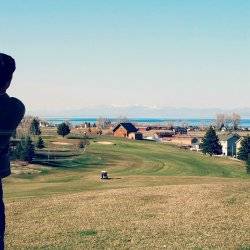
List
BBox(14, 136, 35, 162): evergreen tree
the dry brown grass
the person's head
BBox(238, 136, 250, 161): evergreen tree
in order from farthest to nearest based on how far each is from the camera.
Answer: BBox(238, 136, 250, 161): evergreen tree < BBox(14, 136, 35, 162): evergreen tree < the dry brown grass < the person's head

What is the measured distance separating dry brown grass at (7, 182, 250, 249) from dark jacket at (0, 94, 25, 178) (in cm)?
1101

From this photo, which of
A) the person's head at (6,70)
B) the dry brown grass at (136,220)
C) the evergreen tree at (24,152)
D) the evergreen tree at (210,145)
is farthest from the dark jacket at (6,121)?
the evergreen tree at (210,145)

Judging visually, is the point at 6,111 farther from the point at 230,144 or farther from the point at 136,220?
the point at 230,144

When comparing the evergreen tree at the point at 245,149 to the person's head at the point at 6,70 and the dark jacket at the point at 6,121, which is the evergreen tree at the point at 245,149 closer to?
the dark jacket at the point at 6,121

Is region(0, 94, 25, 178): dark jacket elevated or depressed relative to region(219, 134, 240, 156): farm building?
elevated

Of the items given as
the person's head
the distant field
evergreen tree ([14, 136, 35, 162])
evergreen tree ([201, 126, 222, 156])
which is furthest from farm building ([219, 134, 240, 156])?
the person's head

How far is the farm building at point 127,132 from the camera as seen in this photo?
5620 inches

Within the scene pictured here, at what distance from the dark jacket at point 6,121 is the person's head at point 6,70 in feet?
0.52

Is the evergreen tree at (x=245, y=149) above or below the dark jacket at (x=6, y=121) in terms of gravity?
below

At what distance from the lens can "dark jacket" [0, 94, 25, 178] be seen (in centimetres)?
688

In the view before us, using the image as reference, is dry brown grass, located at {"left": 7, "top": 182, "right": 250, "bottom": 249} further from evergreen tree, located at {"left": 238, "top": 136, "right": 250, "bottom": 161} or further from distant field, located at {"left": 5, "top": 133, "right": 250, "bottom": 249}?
evergreen tree, located at {"left": 238, "top": 136, "right": 250, "bottom": 161}

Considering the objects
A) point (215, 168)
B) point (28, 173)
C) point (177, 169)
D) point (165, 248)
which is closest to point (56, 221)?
point (165, 248)

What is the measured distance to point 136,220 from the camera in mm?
22469

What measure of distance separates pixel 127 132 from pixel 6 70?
138444mm
